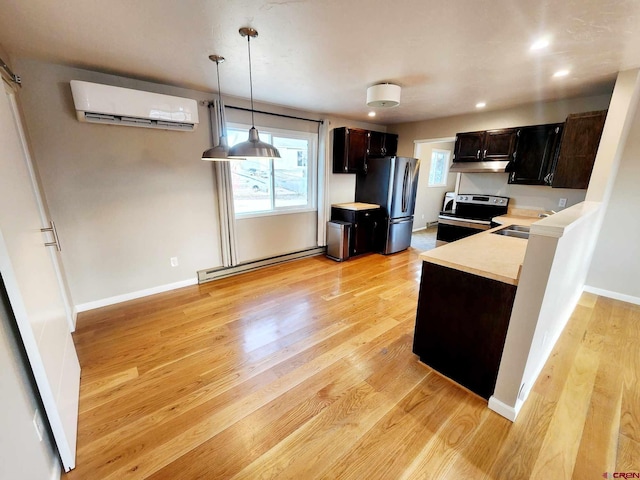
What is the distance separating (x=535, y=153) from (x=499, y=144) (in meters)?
0.47

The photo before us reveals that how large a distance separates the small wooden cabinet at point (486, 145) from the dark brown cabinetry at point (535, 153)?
107 millimetres

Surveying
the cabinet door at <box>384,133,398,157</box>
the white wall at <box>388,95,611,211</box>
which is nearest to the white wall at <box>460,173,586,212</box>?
the white wall at <box>388,95,611,211</box>

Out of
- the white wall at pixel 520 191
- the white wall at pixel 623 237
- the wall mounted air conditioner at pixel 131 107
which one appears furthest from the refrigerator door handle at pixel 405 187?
the wall mounted air conditioner at pixel 131 107

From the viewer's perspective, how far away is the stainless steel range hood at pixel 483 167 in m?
3.83

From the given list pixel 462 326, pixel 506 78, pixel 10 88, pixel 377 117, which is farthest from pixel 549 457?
pixel 377 117

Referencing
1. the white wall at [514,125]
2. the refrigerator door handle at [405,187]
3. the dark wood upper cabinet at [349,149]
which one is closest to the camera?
the white wall at [514,125]

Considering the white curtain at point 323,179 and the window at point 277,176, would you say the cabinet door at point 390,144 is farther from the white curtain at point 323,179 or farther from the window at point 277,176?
the window at point 277,176

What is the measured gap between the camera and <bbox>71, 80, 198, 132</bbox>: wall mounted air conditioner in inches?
94.2

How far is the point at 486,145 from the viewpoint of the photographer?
4.02 metres

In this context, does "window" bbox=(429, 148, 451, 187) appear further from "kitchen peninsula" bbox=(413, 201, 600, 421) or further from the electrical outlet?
the electrical outlet

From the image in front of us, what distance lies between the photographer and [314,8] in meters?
Answer: 1.60

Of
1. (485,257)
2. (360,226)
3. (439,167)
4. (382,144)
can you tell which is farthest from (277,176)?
(439,167)

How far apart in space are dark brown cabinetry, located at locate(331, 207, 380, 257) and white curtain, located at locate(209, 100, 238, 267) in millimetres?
2000

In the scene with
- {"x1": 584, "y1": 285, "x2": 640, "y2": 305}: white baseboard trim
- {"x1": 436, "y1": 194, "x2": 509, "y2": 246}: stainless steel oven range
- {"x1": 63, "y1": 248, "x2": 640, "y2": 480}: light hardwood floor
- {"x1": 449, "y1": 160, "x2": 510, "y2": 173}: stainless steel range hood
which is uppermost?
{"x1": 449, "y1": 160, "x2": 510, "y2": 173}: stainless steel range hood
